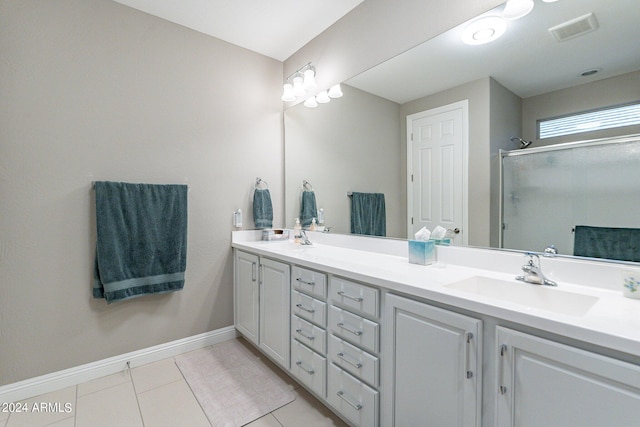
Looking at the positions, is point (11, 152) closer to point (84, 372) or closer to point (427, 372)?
point (84, 372)

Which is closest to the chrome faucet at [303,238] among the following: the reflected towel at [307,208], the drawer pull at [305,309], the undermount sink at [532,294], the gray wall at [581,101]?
the reflected towel at [307,208]

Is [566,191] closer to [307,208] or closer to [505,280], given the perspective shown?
[505,280]

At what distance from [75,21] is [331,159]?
1.90 m

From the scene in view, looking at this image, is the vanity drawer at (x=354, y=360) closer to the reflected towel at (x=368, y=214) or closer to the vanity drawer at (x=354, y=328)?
the vanity drawer at (x=354, y=328)


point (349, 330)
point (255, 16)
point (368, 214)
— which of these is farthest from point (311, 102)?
point (349, 330)

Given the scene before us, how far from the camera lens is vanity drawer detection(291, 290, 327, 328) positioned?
5.09ft

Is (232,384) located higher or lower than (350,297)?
lower

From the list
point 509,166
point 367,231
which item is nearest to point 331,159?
point 367,231

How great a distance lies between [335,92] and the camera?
7.51 feet

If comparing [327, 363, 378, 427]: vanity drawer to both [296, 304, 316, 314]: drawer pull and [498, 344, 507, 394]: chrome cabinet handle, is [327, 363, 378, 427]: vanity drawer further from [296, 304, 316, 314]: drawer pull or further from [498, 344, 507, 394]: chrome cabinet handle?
[498, 344, 507, 394]: chrome cabinet handle

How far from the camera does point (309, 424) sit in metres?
1.55

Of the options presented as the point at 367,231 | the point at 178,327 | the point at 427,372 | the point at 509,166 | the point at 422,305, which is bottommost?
the point at 178,327

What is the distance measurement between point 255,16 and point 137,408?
2670mm

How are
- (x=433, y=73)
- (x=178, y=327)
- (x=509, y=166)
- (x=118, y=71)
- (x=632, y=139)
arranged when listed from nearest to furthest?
(x=632, y=139) → (x=509, y=166) → (x=433, y=73) → (x=118, y=71) → (x=178, y=327)
